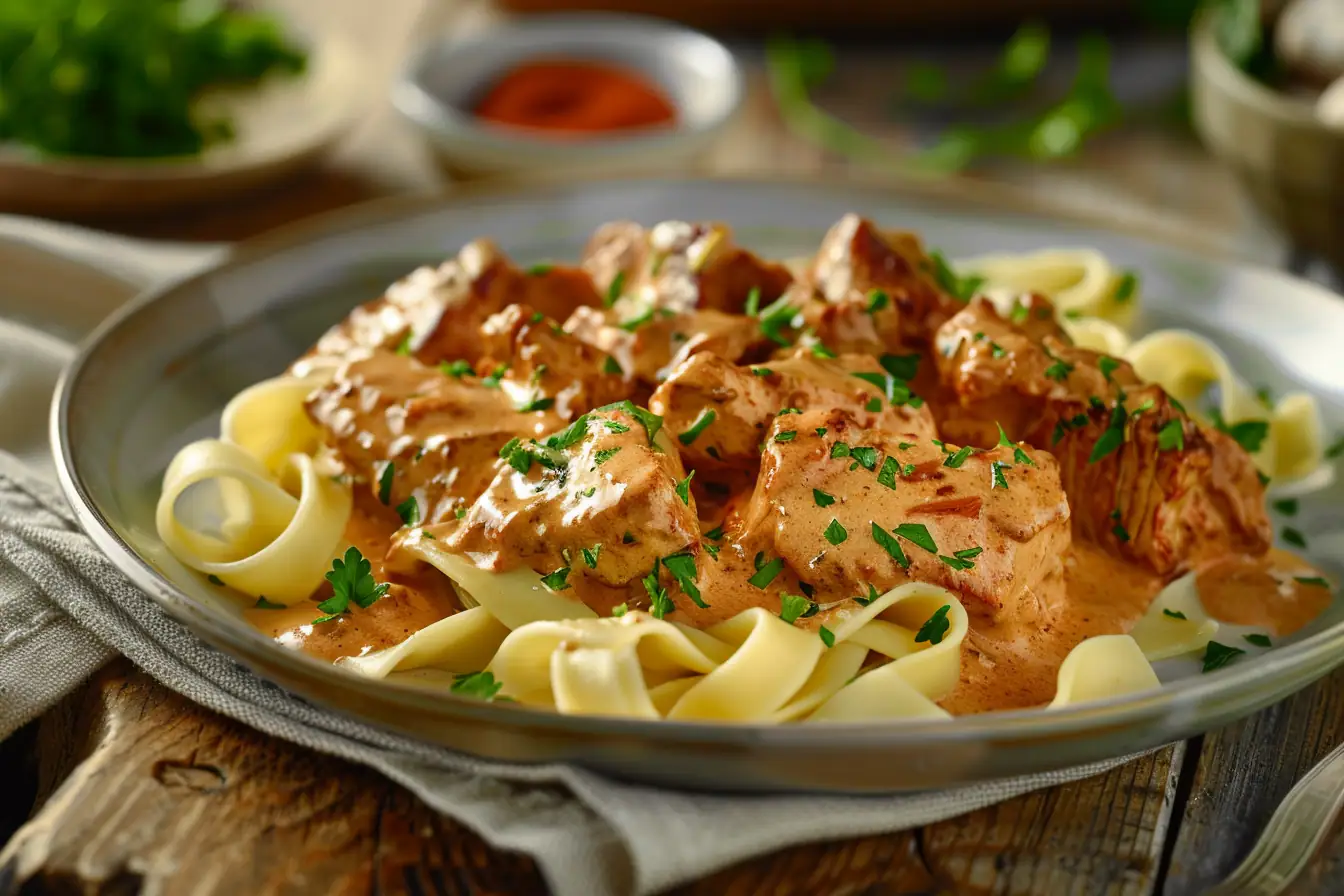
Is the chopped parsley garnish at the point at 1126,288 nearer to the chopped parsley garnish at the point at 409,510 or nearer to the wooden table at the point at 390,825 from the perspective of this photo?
the wooden table at the point at 390,825

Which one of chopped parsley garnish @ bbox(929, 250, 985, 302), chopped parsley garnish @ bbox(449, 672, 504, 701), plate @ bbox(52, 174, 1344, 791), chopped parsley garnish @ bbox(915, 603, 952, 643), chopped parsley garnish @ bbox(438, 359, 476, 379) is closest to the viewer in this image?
plate @ bbox(52, 174, 1344, 791)

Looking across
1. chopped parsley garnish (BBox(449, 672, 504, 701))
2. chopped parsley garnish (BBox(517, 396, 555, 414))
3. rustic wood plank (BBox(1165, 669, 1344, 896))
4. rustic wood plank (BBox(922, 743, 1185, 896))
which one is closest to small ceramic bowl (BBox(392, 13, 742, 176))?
chopped parsley garnish (BBox(517, 396, 555, 414))

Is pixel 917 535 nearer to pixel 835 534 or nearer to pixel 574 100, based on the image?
pixel 835 534

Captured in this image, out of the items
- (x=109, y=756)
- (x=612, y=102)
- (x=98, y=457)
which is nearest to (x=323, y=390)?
(x=98, y=457)

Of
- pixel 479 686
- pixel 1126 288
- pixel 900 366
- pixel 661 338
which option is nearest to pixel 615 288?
pixel 661 338

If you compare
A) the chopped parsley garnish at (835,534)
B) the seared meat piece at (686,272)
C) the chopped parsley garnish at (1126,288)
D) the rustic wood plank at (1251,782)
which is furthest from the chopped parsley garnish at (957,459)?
the chopped parsley garnish at (1126,288)

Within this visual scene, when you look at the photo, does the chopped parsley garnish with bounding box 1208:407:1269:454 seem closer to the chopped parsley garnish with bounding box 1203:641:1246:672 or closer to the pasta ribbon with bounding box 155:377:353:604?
the chopped parsley garnish with bounding box 1203:641:1246:672

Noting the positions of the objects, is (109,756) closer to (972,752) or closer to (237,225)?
(972,752)
